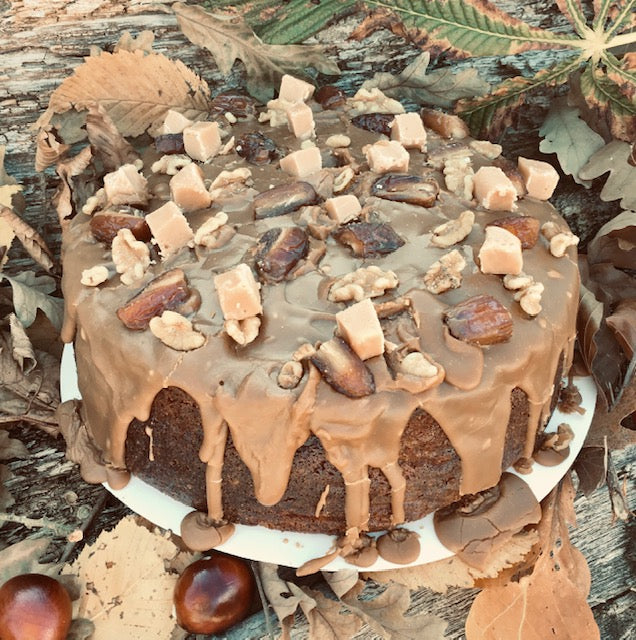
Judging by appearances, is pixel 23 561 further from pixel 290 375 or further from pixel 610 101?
pixel 610 101

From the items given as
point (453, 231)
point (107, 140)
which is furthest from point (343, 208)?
point (107, 140)

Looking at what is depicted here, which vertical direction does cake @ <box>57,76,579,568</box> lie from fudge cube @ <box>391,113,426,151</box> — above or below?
below

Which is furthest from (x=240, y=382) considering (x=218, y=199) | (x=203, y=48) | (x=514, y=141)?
(x=514, y=141)

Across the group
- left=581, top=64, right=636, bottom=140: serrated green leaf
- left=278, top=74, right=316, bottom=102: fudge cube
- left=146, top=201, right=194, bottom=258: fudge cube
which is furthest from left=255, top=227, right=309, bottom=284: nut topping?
left=581, top=64, right=636, bottom=140: serrated green leaf

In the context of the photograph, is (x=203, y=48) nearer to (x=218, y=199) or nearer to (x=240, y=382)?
(x=218, y=199)

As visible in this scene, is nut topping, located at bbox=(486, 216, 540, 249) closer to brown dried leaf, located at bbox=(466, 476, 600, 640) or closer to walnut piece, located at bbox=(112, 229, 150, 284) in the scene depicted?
brown dried leaf, located at bbox=(466, 476, 600, 640)
